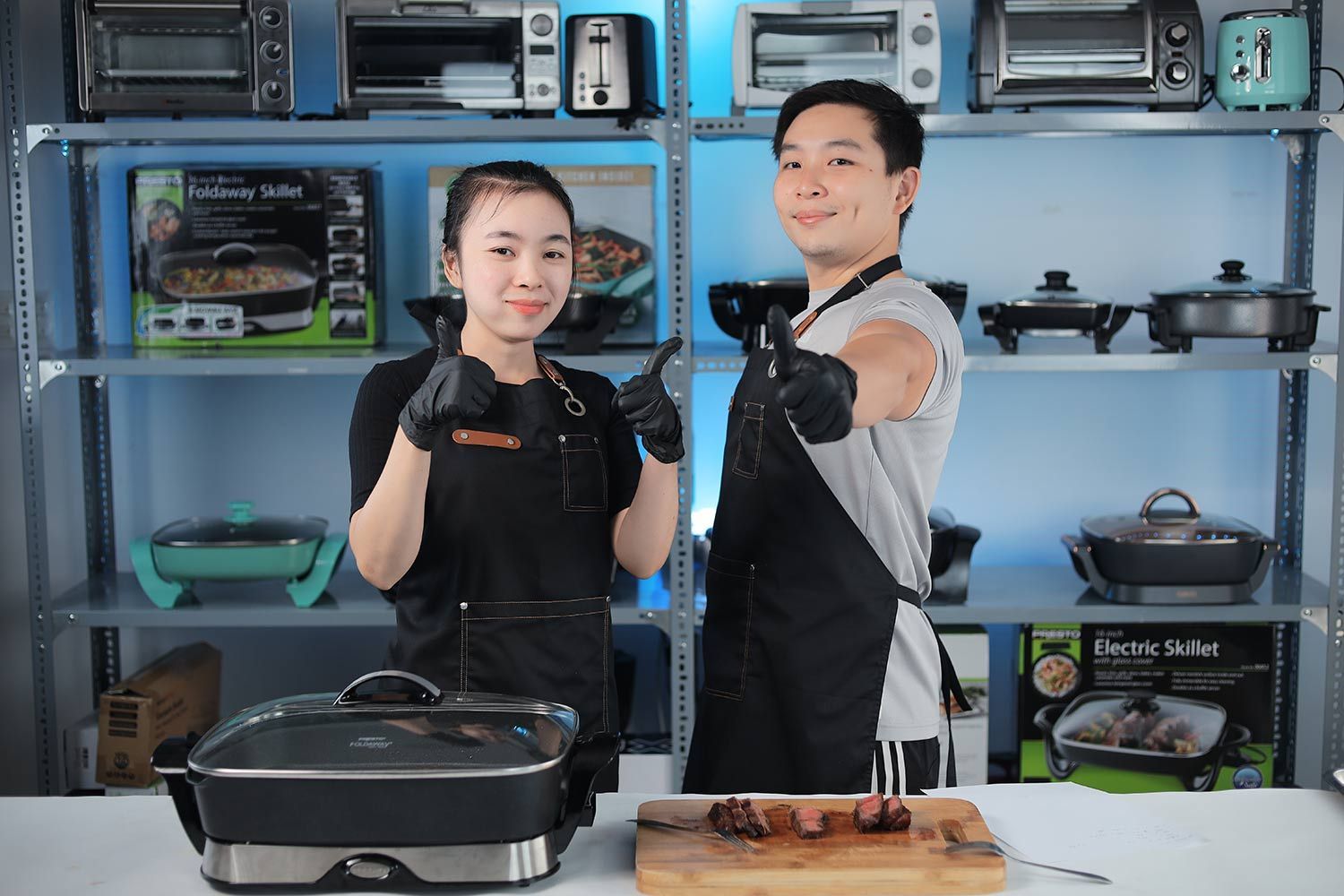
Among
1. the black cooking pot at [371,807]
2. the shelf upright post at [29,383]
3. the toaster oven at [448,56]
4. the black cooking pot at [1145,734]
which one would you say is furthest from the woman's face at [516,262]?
the black cooking pot at [1145,734]

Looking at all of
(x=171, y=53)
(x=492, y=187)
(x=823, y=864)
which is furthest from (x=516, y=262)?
(x=171, y=53)

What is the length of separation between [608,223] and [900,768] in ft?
5.50

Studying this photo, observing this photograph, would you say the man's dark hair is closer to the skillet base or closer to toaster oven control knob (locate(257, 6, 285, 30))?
the skillet base

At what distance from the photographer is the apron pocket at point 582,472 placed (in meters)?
1.82

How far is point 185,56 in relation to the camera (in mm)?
2902

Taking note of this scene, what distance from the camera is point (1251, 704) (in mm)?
3068

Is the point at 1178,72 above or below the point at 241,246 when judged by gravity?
above

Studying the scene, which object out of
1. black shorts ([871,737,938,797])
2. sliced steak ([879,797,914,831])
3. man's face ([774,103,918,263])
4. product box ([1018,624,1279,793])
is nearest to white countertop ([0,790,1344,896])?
sliced steak ([879,797,914,831])

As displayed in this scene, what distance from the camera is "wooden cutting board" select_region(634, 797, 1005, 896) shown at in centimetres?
122

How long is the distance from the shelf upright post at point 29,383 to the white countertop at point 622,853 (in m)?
1.64

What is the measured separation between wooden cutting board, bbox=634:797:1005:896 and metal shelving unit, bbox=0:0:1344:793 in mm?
1580

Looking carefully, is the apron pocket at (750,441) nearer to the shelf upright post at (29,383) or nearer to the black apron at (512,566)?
the black apron at (512,566)

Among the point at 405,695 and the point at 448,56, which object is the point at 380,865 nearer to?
the point at 405,695

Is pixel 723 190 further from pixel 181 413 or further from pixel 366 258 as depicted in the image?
pixel 181 413
